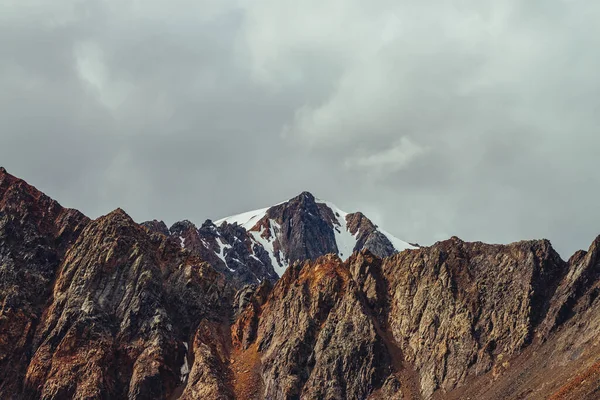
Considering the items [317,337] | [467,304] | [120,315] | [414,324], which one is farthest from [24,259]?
[467,304]

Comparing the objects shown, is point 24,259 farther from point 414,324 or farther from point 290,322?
point 414,324

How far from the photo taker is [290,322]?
463 feet

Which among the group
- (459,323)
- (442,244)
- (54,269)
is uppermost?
(54,269)

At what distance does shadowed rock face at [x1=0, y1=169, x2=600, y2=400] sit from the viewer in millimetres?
112688

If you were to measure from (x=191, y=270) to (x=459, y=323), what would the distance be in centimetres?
7892

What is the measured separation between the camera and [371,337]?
419ft

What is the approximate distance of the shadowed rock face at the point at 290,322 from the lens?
112688mm

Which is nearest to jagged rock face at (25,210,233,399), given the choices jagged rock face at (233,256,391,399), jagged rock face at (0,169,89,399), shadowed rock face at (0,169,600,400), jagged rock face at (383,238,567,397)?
shadowed rock face at (0,169,600,400)

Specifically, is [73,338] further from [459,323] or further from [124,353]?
[459,323]

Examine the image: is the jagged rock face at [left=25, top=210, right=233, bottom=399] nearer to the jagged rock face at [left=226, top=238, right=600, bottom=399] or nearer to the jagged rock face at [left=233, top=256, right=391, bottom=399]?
the jagged rock face at [left=233, top=256, right=391, bottom=399]

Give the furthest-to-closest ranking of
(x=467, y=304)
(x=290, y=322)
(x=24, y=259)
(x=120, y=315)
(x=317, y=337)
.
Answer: (x=24, y=259), (x=120, y=315), (x=290, y=322), (x=317, y=337), (x=467, y=304)

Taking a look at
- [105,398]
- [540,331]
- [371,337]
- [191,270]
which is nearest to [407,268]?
[371,337]

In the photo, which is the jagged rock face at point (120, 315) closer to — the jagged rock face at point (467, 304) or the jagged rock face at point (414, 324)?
the jagged rock face at point (414, 324)

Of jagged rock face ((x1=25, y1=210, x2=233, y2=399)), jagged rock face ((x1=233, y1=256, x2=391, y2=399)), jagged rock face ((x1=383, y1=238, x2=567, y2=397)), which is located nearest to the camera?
jagged rock face ((x1=383, y1=238, x2=567, y2=397))
